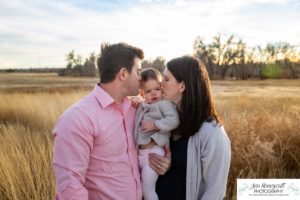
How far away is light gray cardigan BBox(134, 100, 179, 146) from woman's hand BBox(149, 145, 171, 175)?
69mm

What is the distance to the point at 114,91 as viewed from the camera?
7.32 feet

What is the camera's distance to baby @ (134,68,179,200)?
2.29 meters

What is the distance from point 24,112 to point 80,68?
8117 millimetres

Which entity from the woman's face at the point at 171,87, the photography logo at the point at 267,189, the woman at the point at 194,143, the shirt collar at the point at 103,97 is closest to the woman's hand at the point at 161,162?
the woman at the point at 194,143

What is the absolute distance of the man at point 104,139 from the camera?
6.55ft

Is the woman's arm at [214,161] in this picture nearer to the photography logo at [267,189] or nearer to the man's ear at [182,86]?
the man's ear at [182,86]

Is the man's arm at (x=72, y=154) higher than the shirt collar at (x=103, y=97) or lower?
lower

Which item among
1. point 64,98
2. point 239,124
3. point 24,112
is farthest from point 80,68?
point 239,124

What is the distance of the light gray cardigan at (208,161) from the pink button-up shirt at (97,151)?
12.1 inches

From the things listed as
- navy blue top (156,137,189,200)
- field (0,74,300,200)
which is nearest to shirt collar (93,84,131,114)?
navy blue top (156,137,189,200)

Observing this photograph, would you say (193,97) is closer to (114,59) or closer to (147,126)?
(147,126)

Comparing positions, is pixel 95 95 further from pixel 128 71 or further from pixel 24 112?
pixel 24 112

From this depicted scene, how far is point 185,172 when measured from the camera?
2297 millimetres

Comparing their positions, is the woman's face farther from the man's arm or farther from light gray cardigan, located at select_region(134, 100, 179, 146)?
the man's arm
